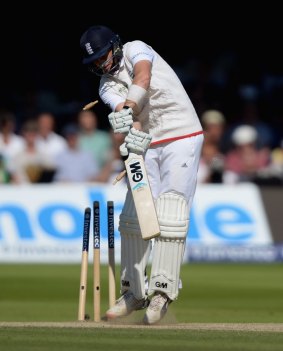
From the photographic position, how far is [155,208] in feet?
23.9

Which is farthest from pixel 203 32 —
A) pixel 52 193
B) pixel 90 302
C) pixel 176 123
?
pixel 176 123

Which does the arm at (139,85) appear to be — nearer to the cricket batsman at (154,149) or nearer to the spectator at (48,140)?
the cricket batsman at (154,149)

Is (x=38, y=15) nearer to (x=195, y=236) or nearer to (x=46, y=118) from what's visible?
(x=46, y=118)

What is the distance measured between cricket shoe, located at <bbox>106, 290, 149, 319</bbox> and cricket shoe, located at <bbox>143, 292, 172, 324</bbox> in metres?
0.23

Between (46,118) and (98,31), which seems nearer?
(98,31)

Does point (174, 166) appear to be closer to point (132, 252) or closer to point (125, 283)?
point (132, 252)

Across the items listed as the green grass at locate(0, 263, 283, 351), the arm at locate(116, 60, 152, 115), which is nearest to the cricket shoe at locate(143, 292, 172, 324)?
the green grass at locate(0, 263, 283, 351)

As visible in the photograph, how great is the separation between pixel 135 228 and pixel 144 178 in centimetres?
44

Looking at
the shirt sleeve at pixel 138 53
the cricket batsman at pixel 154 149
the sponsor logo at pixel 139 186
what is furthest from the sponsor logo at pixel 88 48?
the sponsor logo at pixel 139 186

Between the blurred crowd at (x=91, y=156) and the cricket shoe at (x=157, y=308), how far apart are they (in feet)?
23.4

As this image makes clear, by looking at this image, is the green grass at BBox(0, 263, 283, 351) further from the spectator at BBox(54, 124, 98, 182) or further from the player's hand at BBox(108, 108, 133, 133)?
the spectator at BBox(54, 124, 98, 182)

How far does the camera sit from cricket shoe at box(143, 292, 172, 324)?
738 centimetres

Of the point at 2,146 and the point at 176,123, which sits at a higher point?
the point at 176,123

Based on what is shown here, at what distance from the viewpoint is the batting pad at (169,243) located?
737cm
